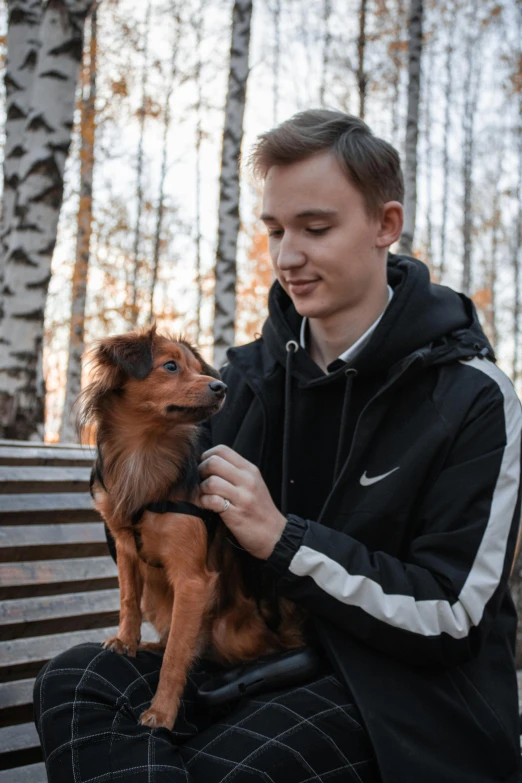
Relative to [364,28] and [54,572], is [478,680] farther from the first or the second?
[364,28]

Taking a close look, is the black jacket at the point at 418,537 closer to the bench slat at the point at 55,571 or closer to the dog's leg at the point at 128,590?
the dog's leg at the point at 128,590

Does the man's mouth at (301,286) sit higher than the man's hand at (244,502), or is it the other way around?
the man's mouth at (301,286)

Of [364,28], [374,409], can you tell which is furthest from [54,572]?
[364,28]

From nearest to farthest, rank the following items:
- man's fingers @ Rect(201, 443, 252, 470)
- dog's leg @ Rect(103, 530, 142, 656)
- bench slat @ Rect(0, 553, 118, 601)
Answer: man's fingers @ Rect(201, 443, 252, 470), dog's leg @ Rect(103, 530, 142, 656), bench slat @ Rect(0, 553, 118, 601)

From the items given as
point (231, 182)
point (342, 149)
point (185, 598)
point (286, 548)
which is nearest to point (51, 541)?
point (185, 598)

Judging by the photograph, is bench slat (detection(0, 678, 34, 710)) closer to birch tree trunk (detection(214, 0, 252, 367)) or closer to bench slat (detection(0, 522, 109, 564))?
bench slat (detection(0, 522, 109, 564))

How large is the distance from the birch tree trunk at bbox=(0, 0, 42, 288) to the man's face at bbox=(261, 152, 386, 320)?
6.12 metres

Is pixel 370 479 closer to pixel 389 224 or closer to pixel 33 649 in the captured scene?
pixel 389 224

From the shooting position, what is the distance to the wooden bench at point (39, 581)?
8.43 feet

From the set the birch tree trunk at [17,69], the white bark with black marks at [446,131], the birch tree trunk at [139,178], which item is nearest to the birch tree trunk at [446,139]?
the white bark with black marks at [446,131]

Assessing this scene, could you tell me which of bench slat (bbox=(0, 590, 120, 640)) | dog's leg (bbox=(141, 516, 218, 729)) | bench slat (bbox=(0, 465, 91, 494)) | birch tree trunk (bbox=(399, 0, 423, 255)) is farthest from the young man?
birch tree trunk (bbox=(399, 0, 423, 255))

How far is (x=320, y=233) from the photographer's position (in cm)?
240

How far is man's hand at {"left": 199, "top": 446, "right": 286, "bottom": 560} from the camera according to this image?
2127 millimetres

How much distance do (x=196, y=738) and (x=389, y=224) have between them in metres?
1.70
